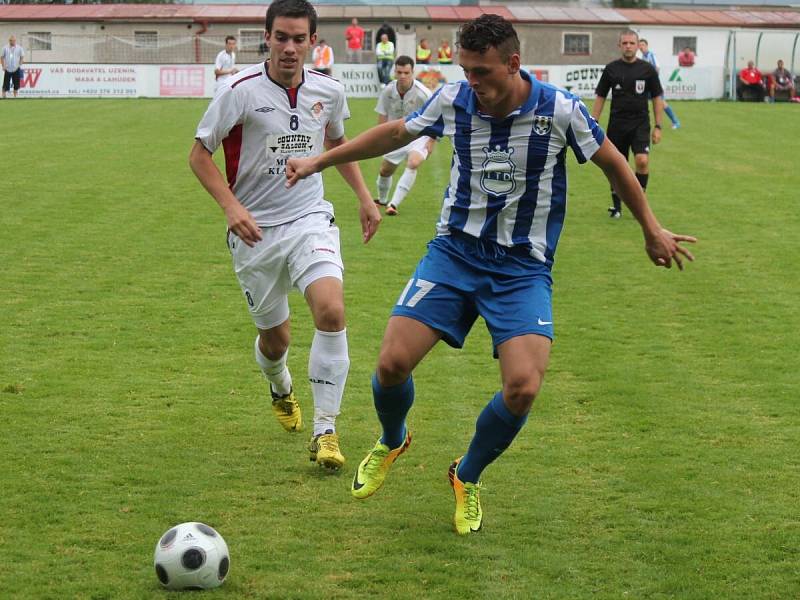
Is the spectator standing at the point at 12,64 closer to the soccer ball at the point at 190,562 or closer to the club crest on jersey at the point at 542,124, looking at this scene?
the club crest on jersey at the point at 542,124

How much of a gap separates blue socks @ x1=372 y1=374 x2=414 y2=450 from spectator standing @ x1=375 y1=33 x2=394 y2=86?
32.1 m

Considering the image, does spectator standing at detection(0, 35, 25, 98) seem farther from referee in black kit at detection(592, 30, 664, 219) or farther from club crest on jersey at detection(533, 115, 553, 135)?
club crest on jersey at detection(533, 115, 553, 135)

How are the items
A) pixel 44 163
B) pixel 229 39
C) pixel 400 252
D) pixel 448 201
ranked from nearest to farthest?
1. pixel 448 201
2. pixel 400 252
3. pixel 44 163
4. pixel 229 39

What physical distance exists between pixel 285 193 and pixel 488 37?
1.79 metres

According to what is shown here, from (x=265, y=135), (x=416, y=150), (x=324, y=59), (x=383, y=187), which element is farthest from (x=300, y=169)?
(x=324, y=59)

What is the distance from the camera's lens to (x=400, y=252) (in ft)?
40.6

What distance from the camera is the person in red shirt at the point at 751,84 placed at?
38625 millimetres

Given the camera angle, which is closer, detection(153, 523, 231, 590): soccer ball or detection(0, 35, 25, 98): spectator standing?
detection(153, 523, 231, 590): soccer ball

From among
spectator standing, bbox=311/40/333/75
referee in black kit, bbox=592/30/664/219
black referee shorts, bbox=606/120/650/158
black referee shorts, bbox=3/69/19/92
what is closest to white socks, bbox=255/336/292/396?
referee in black kit, bbox=592/30/664/219

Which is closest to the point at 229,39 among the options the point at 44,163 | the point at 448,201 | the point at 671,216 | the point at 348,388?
the point at 44,163

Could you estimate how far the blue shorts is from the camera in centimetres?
500

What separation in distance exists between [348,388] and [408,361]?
2.48 metres

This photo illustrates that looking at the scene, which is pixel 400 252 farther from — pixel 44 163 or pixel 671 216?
pixel 44 163

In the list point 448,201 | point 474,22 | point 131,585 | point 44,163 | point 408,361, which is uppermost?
point 474,22
